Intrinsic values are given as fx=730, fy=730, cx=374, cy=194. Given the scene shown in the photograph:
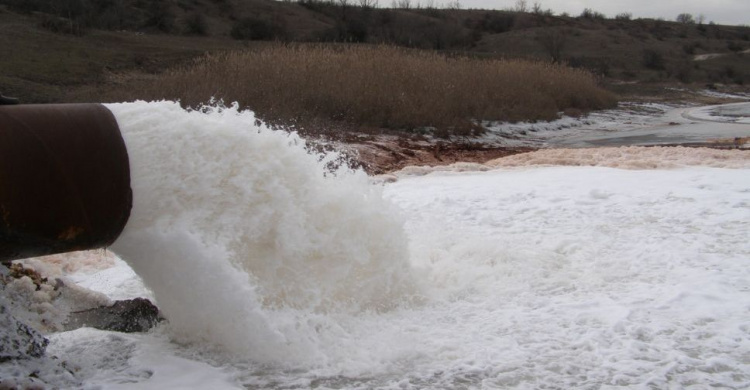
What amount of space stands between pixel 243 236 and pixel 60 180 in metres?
1.20

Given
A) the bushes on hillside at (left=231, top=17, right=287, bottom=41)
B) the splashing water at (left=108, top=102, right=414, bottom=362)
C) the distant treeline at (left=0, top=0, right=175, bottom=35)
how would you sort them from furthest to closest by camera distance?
1. the bushes on hillside at (left=231, top=17, right=287, bottom=41)
2. the distant treeline at (left=0, top=0, right=175, bottom=35)
3. the splashing water at (left=108, top=102, right=414, bottom=362)

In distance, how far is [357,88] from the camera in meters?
15.5

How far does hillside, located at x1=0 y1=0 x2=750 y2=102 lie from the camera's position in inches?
814

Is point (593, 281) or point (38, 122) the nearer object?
point (38, 122)

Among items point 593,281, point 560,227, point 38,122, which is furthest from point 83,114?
point 560,227

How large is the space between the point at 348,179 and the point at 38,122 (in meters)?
2.38

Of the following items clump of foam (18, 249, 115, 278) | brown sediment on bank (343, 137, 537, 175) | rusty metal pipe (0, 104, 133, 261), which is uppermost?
rusty metal pipe (0, 104, 133, 261)

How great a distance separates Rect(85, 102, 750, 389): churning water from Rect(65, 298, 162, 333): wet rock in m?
0.25

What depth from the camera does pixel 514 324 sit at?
15.1 ft

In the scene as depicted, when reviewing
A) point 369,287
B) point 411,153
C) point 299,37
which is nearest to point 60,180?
point 369,287

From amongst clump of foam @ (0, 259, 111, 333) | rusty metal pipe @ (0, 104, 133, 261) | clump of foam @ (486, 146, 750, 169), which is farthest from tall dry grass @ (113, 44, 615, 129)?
rusty metal pipe @ (0, 104, 133, 261)

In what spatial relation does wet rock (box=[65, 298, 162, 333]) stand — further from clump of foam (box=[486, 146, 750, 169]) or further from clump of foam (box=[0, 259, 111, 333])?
clump of foam (box=[486, 146, 750, 169])

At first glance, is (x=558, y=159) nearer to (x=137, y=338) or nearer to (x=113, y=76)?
(x=137, y=338)

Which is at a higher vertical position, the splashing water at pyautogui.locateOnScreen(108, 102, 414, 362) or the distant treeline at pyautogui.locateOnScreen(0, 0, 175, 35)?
the distant treeline at pyautogui.locateOnScreen(0, 0, 175, 35)
